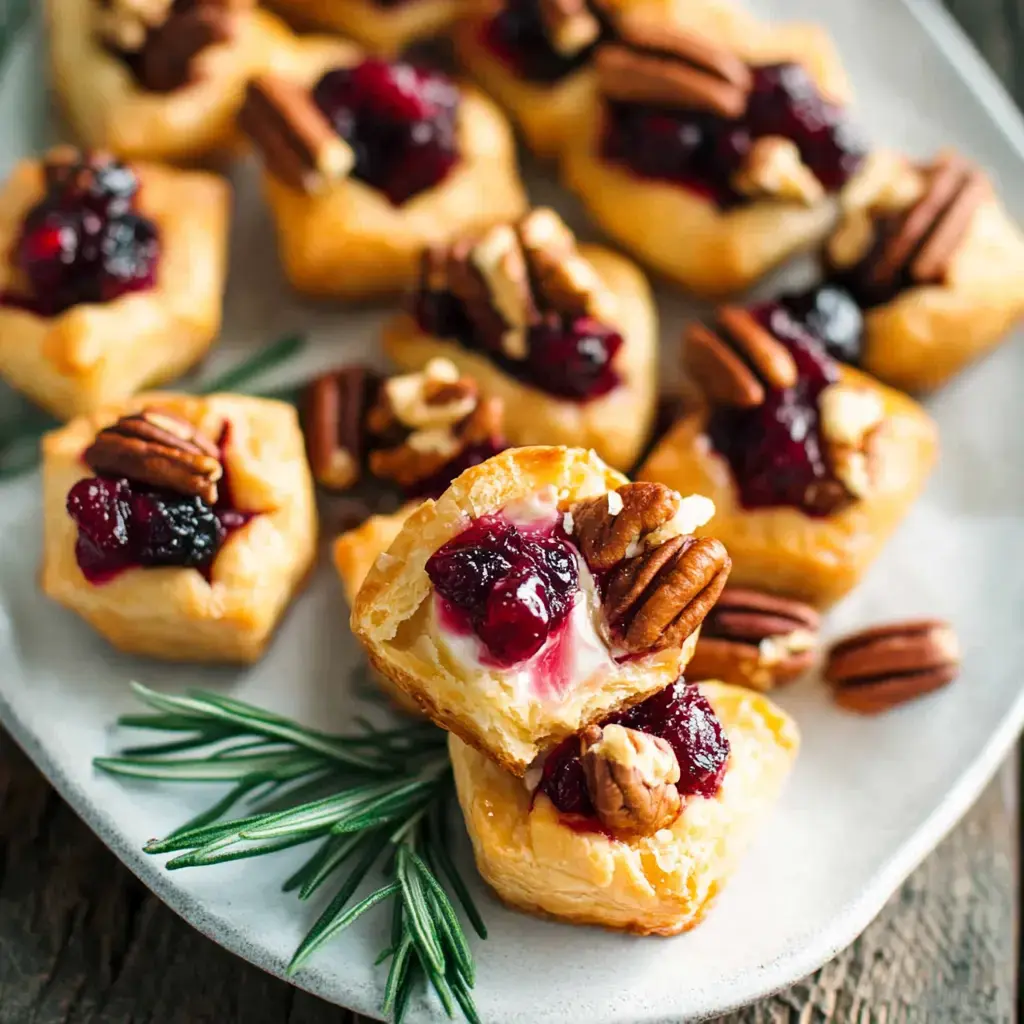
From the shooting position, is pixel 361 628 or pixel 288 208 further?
pixel 288 208

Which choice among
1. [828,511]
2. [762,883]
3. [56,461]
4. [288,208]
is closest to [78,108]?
[288,208]

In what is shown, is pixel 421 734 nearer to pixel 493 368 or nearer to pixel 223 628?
pixel 223 628

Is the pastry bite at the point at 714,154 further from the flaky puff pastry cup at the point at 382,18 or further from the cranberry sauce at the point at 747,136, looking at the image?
the flaky puff pastry cup at the point at 382,18

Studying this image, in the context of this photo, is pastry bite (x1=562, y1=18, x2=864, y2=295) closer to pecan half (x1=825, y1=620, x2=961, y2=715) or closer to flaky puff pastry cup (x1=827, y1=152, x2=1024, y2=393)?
flaky puff pastry cup (x1=827, y1=152, x2=1024, y2=393)

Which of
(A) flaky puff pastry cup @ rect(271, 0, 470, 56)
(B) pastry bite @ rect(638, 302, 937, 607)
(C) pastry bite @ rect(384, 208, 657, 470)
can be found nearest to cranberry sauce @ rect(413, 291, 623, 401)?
(C) pastry bite @ rect(384, 208, 657, 470)

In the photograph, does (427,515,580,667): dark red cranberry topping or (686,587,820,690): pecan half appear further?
(686,587,820,690): pecan half

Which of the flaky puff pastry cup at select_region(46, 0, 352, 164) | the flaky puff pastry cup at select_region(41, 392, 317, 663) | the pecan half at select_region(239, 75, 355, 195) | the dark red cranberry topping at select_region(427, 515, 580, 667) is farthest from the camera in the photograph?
the flaky puff pastry cup at select_region(46, 0, 352, 164)

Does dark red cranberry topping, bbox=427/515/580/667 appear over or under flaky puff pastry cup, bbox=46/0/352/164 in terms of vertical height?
over
